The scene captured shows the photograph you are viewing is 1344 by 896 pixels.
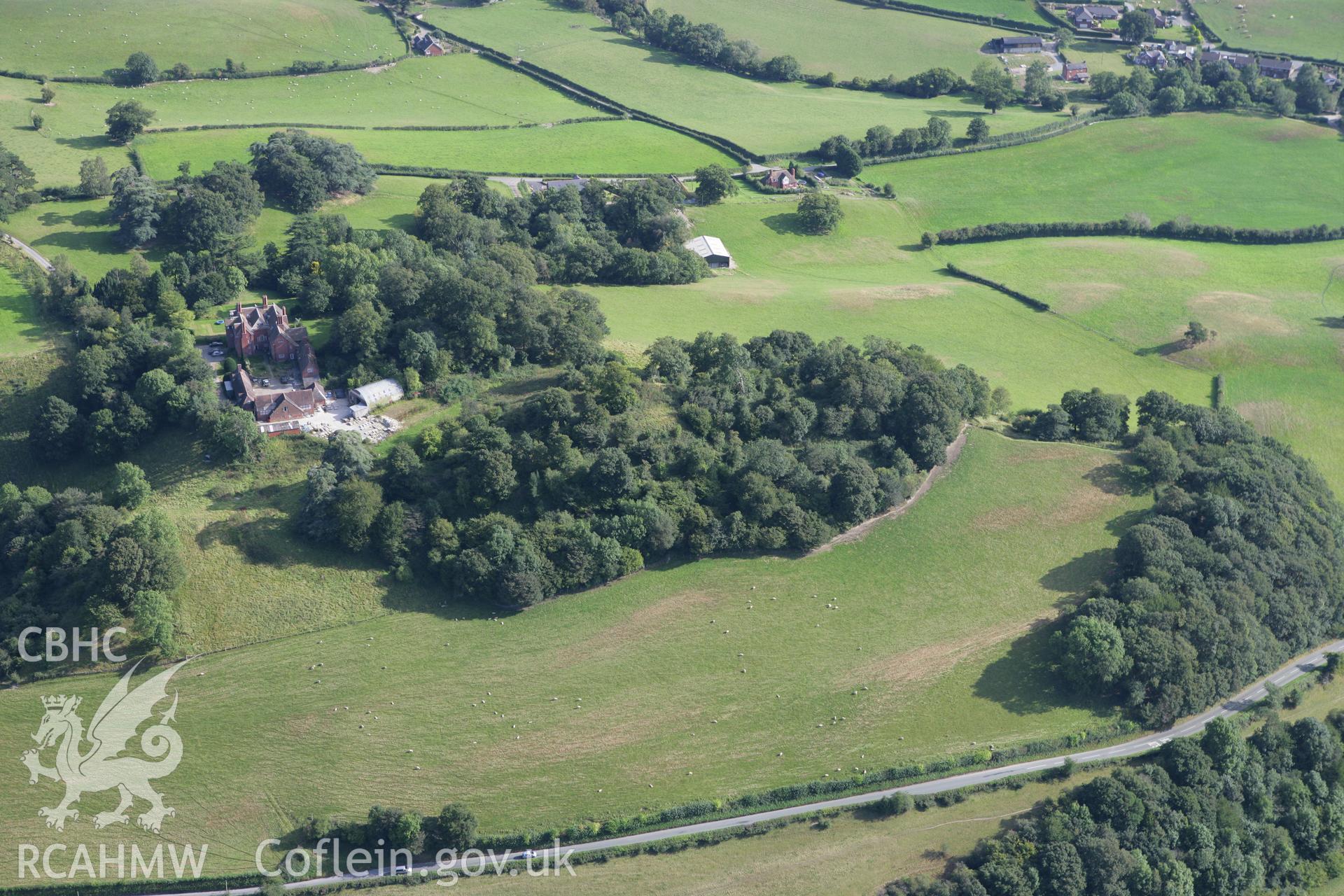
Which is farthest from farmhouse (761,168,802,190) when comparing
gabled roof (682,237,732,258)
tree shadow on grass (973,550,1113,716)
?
tree shadow on grass (973,550,1113,716)

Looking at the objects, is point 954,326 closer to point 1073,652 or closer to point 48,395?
point 1073,652

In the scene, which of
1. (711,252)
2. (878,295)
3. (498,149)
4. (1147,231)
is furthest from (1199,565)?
(498,149)

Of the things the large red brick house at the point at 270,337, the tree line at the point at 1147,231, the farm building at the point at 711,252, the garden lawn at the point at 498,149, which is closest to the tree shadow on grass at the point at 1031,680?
the large red brick house at the point at 270,337

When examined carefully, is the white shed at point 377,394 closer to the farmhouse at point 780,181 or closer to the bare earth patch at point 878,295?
the bare earth patch at point 878,295

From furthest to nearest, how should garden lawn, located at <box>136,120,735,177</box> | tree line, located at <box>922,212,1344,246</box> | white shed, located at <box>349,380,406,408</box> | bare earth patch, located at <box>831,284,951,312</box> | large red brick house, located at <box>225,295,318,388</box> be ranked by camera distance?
1. tree line, located at <box>922,212,1344,246</box>
2. garden lawn, located at <box>136,120,735,177</box>
3. bare earth patch, located at <box>831,284,951,312</box>
4. large red brick house, located at <box>225,295,318,388</box>
5. white shed, located at <box>349,380,406,408</box>

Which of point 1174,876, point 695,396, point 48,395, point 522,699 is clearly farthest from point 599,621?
point 48,395

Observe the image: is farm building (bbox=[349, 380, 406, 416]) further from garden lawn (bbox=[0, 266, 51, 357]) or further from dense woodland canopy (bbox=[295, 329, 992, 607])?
garden lawn (bbox=[0, 266, 51, 357])
